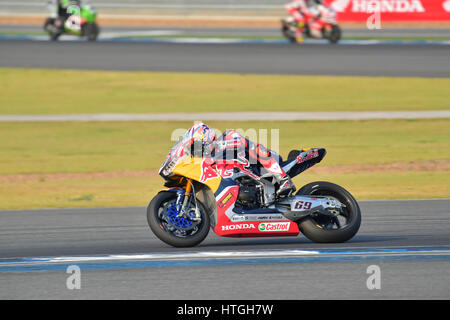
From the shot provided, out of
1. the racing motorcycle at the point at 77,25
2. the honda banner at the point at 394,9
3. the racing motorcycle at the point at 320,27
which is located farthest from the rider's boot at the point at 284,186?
the honda banner at the point at 394,9

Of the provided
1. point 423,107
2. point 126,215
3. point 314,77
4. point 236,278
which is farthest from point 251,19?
point 236,278

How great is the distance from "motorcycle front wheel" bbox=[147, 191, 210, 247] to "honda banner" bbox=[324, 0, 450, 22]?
3012 cm

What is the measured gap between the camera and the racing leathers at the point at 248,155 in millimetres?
8562

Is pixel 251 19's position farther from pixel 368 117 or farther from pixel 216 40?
pixel 368 117

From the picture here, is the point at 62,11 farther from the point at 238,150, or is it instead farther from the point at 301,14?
the point at 238,150

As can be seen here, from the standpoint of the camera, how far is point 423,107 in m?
21.8

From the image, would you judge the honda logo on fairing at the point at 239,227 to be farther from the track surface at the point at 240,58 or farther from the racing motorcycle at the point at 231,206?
the track surface at the point at 240,58

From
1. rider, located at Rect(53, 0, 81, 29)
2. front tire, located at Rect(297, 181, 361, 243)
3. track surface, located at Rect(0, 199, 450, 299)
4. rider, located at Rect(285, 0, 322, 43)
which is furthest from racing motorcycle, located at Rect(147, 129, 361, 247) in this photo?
rider, located at Rect(53, 0, 81, 29)

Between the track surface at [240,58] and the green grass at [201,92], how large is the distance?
69cm

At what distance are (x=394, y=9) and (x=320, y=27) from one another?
21.1 feet

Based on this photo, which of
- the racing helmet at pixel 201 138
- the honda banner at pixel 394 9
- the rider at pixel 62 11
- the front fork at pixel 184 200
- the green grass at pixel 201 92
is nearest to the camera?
the front fork at pixel 184 200

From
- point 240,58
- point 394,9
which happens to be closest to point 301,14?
point 240,58

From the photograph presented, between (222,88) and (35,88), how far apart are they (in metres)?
5.79

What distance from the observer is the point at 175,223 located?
8461 millimetres
